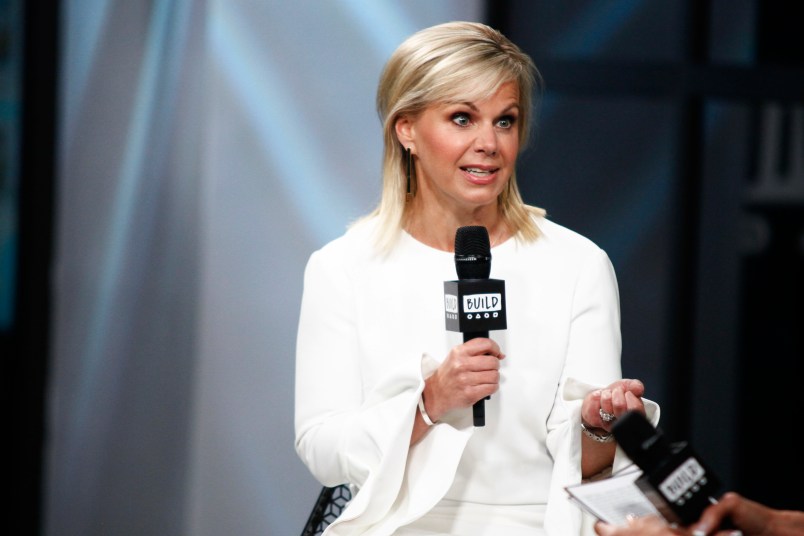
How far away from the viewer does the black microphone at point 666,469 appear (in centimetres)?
138

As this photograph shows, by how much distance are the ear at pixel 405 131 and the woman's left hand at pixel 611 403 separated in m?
0.64

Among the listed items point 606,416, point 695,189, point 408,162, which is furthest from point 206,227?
point 695,189

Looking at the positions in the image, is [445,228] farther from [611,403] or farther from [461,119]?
[611,403]

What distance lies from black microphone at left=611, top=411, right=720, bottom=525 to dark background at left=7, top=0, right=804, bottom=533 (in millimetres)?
2547

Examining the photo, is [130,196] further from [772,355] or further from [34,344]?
[772,355]

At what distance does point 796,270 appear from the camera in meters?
4.56

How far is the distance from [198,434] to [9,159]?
1149 mm

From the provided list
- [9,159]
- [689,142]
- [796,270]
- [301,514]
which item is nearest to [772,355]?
[796,270]

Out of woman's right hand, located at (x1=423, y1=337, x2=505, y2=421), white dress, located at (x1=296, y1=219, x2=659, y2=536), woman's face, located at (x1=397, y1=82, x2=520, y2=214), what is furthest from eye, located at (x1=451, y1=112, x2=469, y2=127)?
woman's right hand, located at (x1=423, y1=337, x2=505, y2=421)

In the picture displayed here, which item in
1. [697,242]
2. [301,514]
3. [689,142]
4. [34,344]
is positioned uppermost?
[689,142]

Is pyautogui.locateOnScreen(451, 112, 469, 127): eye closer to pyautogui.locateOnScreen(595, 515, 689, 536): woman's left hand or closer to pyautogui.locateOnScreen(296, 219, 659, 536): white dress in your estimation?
pyautogui.locateOnScreen(296, 219, 659, 536): white dress

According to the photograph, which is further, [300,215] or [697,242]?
[697,242]

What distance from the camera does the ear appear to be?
219 cm

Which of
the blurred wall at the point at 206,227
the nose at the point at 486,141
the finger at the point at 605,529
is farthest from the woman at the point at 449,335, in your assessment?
the blurred wall at the point at 206,227
